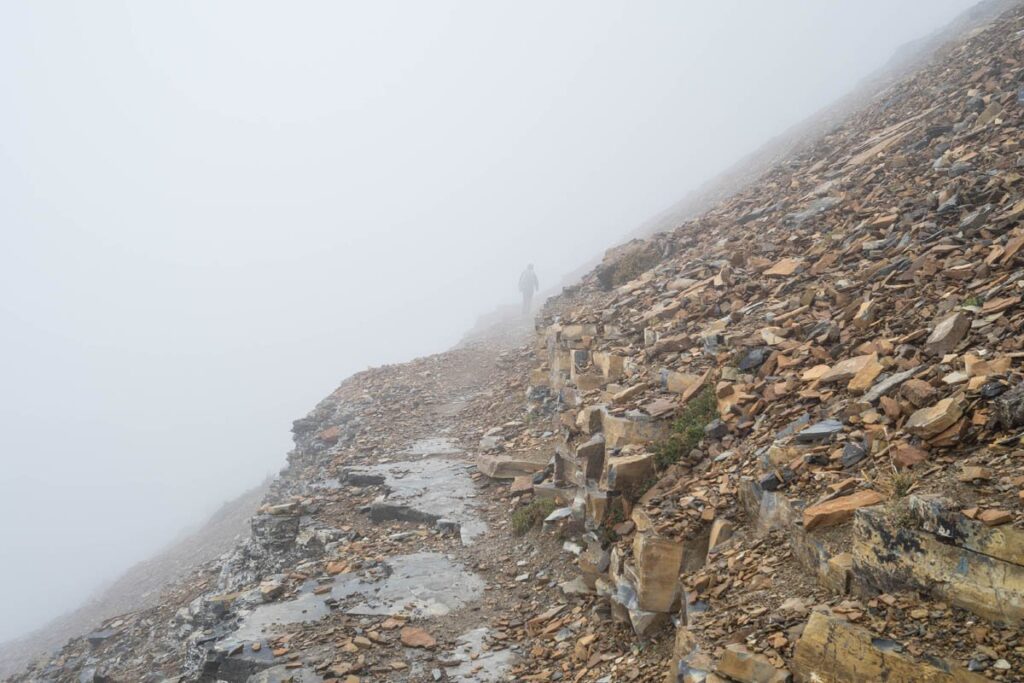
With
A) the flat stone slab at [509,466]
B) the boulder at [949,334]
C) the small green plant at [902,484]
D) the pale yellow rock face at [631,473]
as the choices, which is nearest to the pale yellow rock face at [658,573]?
the pale yellow rock face at [631,473]

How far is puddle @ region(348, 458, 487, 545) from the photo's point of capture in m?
11.1

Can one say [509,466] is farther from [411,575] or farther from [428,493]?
[411,575]

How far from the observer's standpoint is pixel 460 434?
51.0 ft

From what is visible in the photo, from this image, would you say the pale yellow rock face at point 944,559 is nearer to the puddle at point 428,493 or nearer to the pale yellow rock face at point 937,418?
the pale yellow rock face at point 937,418

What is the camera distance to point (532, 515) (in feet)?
32.1

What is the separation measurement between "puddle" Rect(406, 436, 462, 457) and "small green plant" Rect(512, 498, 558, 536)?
4600 millimetres

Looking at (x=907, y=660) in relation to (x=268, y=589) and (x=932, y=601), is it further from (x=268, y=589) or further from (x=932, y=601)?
(x=268, y=589)

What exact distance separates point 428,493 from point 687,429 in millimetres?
6283

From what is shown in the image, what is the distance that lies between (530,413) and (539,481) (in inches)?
133

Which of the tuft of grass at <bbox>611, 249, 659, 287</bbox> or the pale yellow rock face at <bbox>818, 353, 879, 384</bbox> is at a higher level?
the tuft of grass at <bbox>611, 249, 659, 287</bbox>

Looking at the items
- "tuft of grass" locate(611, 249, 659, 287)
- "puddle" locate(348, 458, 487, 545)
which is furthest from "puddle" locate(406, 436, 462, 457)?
"tuft of grass" locate(611, 249, 659, 287)

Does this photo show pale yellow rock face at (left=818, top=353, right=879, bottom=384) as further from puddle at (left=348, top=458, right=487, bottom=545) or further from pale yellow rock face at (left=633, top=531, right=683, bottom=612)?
puddle at (left=348, top=458, right=487, bottom=545)

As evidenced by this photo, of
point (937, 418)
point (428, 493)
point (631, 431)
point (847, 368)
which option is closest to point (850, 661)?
point (937, 418)

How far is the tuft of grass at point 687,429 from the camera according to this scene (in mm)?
7438
